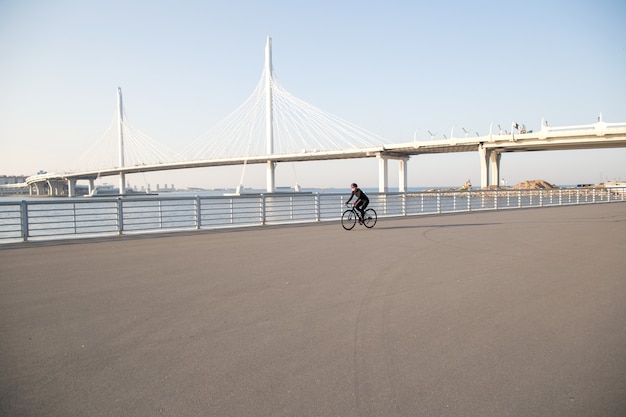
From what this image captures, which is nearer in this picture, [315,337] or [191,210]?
[315,337]

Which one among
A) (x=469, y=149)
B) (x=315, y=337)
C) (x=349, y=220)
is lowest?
(x=315, y=337)

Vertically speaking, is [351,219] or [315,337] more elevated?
[351,219]

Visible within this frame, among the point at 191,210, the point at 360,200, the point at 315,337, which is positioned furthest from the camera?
the point at 191,210

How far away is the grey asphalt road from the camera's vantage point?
314cm

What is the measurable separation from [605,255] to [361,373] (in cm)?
840

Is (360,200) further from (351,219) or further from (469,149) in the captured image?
(469,149)

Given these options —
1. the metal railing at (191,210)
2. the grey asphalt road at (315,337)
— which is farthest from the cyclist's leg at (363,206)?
the grey asphalt road at (315,337)

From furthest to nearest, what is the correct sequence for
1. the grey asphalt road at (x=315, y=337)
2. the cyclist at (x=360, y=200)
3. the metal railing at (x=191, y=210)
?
the cyclist at (x=360, y=200) < the metal railing at (x=191, y=210) < the grey asphalt road at (x=315, y=337)

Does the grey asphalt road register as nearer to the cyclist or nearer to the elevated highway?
the cyclist

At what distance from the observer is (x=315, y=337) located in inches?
173

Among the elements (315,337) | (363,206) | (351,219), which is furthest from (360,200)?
(315,337)

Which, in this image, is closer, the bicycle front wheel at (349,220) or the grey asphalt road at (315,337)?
the grey asphalt road at (315,337)

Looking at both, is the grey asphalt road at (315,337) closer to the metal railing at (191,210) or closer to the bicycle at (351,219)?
the metal railing at (191,210)

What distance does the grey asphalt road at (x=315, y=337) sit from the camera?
10.3 feet
